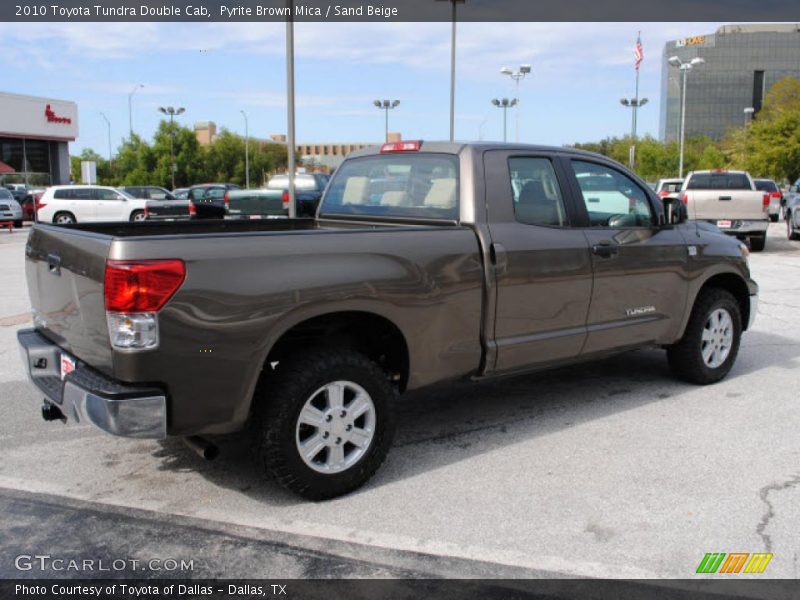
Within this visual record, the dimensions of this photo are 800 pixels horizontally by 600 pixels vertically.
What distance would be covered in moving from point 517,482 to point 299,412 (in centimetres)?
132

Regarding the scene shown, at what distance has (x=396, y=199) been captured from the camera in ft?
16.5

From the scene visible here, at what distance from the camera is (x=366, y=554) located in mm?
3363

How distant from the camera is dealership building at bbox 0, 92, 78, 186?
44.3 m

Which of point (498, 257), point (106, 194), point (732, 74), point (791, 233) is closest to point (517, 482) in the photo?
point (498, 257)

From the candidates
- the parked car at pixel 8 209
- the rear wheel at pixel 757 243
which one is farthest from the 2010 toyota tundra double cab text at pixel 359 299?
the parked car at pixel 8 209

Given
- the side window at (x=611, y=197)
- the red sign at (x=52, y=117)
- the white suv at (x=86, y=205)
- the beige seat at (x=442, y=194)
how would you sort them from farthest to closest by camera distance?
the red sign at (x=52, y=117), the white suv at (x=86, y=205), the side window at (x=611, y=197), the beige seat at (x=442, y=194)

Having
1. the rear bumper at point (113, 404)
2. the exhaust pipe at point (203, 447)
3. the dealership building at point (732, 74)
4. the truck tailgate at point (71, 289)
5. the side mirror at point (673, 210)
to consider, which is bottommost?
the exhaust pipe at point (203, 447)

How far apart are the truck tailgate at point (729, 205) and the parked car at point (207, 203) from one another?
1498 cm

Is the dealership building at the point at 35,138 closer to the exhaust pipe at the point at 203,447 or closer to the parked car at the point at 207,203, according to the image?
the parked car at the point at 207,203

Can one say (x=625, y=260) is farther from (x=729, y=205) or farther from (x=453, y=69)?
(x=453, y=69)

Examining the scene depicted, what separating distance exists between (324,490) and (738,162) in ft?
159

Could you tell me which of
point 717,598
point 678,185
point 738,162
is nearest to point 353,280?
point 717,598

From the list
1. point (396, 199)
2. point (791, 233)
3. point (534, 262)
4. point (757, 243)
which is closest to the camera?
point (534, 262)

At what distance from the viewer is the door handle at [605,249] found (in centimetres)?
506
